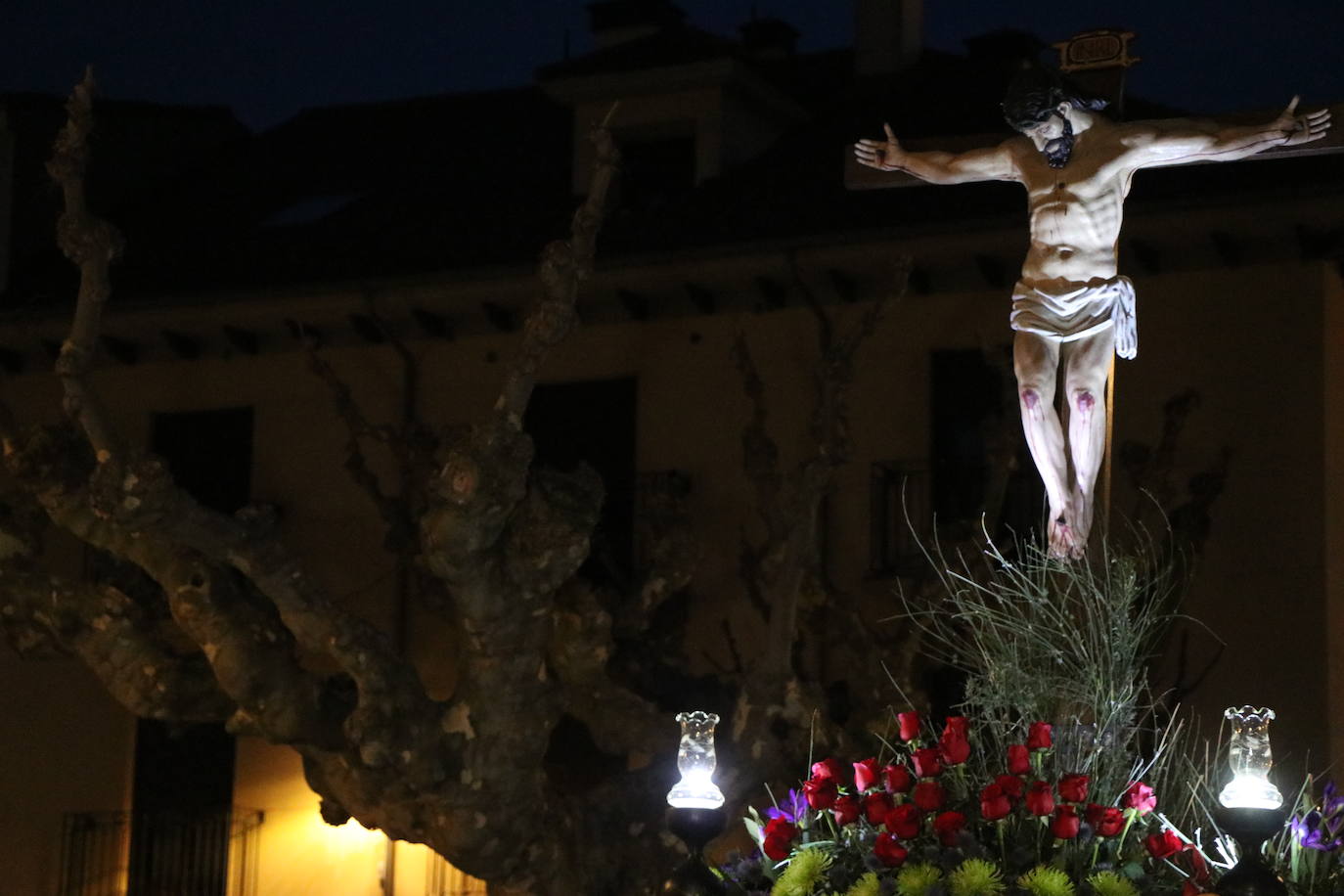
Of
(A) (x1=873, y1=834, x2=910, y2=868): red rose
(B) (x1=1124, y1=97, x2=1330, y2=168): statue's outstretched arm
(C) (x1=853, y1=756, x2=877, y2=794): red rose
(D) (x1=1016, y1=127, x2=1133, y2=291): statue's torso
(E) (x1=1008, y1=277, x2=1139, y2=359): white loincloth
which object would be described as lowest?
(A) (x1=873, y1=834, x2=910, y2=868): red rose

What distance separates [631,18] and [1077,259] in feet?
46.1

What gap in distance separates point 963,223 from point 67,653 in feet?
22.2

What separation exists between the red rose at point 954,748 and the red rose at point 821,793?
36 cm

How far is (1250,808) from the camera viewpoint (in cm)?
759

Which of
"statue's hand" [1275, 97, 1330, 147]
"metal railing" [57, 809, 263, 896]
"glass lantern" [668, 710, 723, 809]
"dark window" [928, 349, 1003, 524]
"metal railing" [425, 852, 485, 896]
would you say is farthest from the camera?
"metal railing" [57, 809, 263, 896]

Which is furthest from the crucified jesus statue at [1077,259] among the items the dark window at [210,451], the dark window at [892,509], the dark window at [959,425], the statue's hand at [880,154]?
the dark window at [210,451]

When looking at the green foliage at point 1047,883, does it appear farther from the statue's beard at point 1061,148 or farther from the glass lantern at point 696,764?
the statue's beard at point 1061,148

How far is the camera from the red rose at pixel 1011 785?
316 inches

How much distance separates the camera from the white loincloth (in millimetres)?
9430

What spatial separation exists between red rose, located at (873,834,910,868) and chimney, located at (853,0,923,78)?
46.7 feet

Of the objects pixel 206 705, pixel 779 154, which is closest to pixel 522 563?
pixel 206 705

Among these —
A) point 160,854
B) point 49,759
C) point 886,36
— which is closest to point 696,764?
point 160,854

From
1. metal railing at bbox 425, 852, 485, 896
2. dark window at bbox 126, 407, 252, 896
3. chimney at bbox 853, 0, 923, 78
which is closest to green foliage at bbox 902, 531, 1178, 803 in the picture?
metal railing at bbox 425, 852, 485, 896

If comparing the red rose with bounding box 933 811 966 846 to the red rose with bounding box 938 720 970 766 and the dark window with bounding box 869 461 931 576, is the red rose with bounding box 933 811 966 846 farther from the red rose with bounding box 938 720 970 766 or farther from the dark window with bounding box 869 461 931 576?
Result: the dark window with bounding box 869 461 931 576
